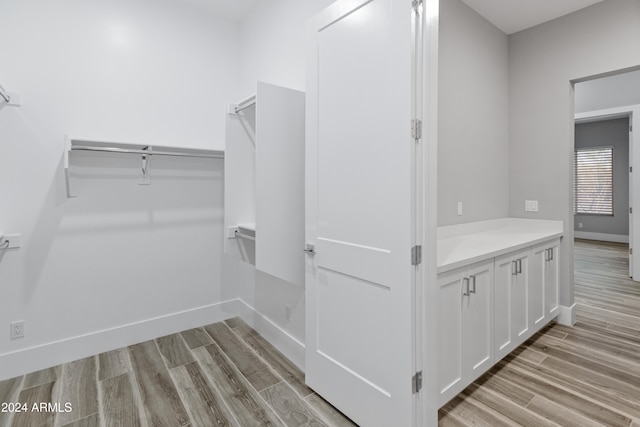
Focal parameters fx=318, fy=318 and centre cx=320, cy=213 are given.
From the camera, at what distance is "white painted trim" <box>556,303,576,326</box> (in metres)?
2.99

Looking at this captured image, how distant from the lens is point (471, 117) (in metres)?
2.92

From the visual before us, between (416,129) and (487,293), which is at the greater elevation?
(416,129)

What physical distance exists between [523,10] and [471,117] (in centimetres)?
107

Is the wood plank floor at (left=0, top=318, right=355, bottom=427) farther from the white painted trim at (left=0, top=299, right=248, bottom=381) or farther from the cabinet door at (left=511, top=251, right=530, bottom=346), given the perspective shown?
the cabinet door at (left=511, top=251, right=530, bottom=346)

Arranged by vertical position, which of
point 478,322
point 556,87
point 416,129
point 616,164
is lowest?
point 478,322

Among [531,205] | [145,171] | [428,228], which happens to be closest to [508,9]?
[531,205]

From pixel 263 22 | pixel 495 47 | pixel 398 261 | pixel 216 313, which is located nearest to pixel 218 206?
pixel 216 313

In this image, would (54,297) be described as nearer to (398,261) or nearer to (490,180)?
(398,261)

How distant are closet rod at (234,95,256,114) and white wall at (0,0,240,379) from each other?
2.22 feet

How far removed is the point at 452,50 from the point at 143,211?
9.86 ft

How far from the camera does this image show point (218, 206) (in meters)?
3.17

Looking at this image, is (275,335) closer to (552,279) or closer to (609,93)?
(552,279)

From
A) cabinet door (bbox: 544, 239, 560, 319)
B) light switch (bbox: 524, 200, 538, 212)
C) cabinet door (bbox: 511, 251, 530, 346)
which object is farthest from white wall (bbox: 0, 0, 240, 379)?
light switch (bbox: 524, 200, 538, 212)

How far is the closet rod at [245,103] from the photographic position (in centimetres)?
233
